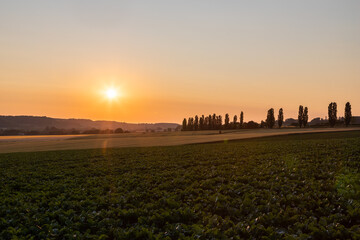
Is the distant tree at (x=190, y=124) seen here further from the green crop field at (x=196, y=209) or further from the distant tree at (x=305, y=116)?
the green crop field at (x=196, y=209)

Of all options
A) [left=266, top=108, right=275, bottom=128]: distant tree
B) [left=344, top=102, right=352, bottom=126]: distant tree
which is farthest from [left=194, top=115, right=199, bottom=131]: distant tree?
[left=344, top=102, right=352, bottom=126]: distant tree

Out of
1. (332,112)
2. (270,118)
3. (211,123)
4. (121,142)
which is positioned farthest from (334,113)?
(121,142)

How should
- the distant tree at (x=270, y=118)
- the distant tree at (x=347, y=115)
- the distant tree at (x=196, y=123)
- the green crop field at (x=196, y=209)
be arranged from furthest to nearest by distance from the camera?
the distant tree at (x=196, y=123), the distant tree at (x=270, y=118), the distant tree at (x=347, y=115), the green crop field at (x=196, y=209)

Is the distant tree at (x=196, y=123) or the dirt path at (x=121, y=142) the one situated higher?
the distant tree at (x=196, y=123)

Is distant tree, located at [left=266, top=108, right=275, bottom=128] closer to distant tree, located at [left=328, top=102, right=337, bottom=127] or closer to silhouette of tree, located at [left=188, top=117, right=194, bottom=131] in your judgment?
distant tree, located at [left=328, top=102, right=337, bottom=127]

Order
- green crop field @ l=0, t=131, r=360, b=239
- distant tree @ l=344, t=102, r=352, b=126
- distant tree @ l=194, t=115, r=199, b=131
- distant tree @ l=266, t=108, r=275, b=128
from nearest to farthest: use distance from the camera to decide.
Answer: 1. green crop field @ l=0, t=131, r=360, b=239
2. distant tree @ l=344, t=102, r=352, b=126
3. distant tree @ l=266, t=108, r=275, b=128
4. distant tree @ l=194, t=115, r=199, b=131

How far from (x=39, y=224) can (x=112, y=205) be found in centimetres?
296

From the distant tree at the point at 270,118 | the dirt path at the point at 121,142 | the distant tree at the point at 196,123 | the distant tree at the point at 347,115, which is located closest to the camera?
the dirt path at the point at 121,142

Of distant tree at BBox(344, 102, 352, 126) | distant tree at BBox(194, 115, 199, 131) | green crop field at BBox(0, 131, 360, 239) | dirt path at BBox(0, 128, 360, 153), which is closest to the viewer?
green crop field at BBox(0, 131, 360, 239)

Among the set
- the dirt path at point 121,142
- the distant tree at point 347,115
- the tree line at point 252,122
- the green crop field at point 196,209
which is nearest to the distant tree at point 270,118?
the tree line at point 252,122

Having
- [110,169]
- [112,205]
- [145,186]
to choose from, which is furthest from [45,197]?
Answer: [110,169]

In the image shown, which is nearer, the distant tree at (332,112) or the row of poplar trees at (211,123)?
the distant tree at (332,112)

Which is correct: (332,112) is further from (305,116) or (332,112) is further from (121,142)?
(121,142)

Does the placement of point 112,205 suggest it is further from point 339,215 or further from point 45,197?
point 339,215
